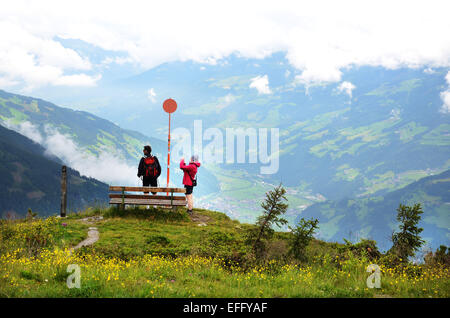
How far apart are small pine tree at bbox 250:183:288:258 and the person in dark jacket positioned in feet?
25.5

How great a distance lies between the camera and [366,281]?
7.82 meters

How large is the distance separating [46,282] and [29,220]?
848 centimetres

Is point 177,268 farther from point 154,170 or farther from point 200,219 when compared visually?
point 154,170

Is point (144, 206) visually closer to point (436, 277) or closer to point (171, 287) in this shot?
point (171, 287)

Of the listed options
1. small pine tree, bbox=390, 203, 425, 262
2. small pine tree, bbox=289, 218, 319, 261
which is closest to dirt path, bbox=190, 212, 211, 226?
small pine tree, bbox=289, 218, 319, 261

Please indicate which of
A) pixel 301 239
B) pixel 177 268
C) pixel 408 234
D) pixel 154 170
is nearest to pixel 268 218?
pixel 301 239

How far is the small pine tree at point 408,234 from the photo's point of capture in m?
10.5

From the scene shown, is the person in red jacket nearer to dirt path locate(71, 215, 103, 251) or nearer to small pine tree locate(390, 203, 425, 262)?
dirt path locate(71, 215, 103, 251)

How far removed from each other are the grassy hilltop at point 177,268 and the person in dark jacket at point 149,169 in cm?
307

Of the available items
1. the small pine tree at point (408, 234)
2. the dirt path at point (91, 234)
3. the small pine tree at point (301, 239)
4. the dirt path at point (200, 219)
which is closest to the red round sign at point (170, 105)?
the dirt path at point (200, 219)

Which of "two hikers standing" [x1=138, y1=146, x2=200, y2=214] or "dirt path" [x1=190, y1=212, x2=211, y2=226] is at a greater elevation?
"two hikers standing" [x1=138, y1=146, x2=200, y2=214]

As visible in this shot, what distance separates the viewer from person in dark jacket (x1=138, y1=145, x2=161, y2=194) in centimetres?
1672
